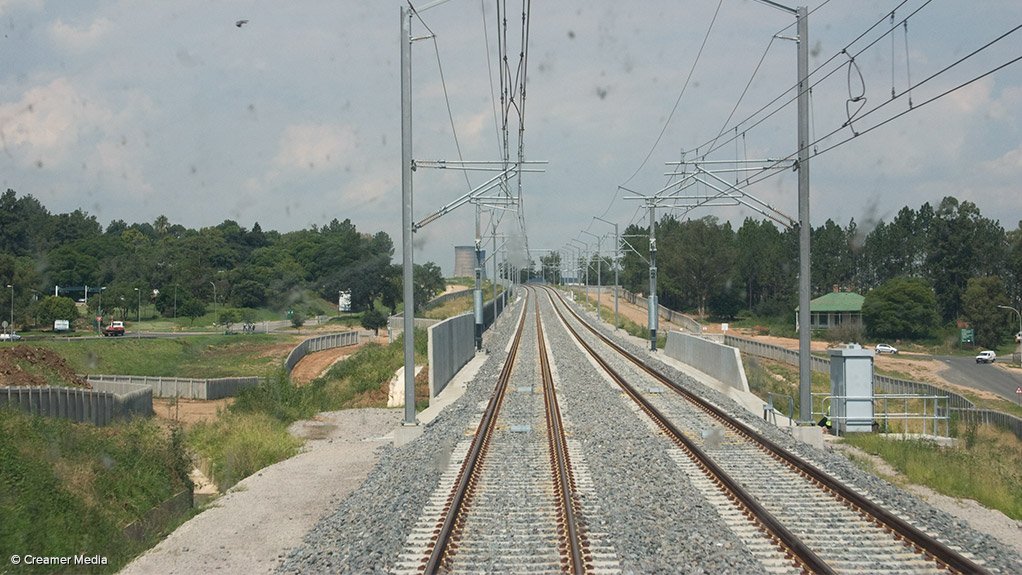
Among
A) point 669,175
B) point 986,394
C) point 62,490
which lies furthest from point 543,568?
point 986,394

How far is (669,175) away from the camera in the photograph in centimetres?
3375

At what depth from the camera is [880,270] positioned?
119375 millimetres

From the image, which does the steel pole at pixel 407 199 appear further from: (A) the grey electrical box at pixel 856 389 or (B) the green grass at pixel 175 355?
(B) the green grass at pixel 175 355

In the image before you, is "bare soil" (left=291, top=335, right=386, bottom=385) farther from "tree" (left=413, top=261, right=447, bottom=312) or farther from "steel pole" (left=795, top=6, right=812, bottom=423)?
"steel pole" (left=795, top=6, right=812, bottom=423)

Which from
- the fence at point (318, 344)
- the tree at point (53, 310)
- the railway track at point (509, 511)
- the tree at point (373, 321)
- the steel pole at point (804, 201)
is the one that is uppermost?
the steel pole at point (804, 201)

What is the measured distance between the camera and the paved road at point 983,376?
61438 mm

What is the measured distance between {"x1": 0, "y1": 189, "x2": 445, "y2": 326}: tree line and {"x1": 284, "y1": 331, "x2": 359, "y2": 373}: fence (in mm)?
16659

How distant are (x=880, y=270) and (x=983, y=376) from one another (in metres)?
52.9

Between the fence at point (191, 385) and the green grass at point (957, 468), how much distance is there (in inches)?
1221

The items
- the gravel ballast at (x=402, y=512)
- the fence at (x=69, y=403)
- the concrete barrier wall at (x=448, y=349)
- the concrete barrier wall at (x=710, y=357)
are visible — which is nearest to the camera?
the gravel ballast at (x=402, y=512)

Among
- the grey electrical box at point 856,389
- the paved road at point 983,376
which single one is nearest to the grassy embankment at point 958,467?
the grey electrical box at point 856,389

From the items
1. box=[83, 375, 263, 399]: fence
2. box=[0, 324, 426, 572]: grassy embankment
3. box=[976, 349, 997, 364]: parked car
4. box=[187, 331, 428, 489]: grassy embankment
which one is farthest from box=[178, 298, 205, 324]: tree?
box=[976, 349, 997, 364]: parked car

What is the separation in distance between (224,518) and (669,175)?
80.0 feet

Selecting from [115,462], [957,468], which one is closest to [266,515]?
[115,462]
